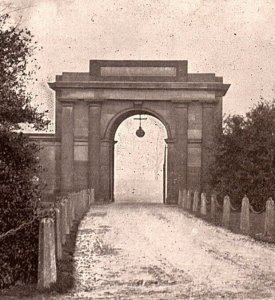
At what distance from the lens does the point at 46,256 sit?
9.18 metres

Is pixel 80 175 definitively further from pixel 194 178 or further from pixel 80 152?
pixel 194 178

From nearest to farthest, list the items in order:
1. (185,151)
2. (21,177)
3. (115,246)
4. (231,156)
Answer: (21,177), (115,246), (231,156), (185,151)

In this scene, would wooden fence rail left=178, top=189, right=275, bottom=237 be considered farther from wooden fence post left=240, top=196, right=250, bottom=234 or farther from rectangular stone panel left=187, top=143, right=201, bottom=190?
rectangular stone panel left=187, top=143, right=201, bottom=190

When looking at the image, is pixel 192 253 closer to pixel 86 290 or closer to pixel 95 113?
pixel 86 290

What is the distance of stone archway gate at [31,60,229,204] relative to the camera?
3156cm

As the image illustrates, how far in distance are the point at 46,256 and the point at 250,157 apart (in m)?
16.5

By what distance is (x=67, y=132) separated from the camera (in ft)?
105

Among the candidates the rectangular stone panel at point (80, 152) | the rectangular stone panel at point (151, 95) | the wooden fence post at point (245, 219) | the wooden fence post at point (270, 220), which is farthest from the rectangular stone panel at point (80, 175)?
the wooden fence post at point (270, 220)

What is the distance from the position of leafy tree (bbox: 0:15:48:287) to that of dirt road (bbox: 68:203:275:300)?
1.00m

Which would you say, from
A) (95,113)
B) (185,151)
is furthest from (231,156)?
(95,113)

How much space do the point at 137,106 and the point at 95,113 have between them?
7.28 feet

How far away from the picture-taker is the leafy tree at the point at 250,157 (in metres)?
23.8

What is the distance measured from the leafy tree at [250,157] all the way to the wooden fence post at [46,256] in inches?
602

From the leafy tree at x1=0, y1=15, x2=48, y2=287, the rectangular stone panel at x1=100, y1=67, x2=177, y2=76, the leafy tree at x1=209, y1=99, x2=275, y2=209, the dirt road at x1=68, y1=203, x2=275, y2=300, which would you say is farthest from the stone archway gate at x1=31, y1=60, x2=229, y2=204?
the leafy tree at x1=0, y1=15, x2=48, y2=287
